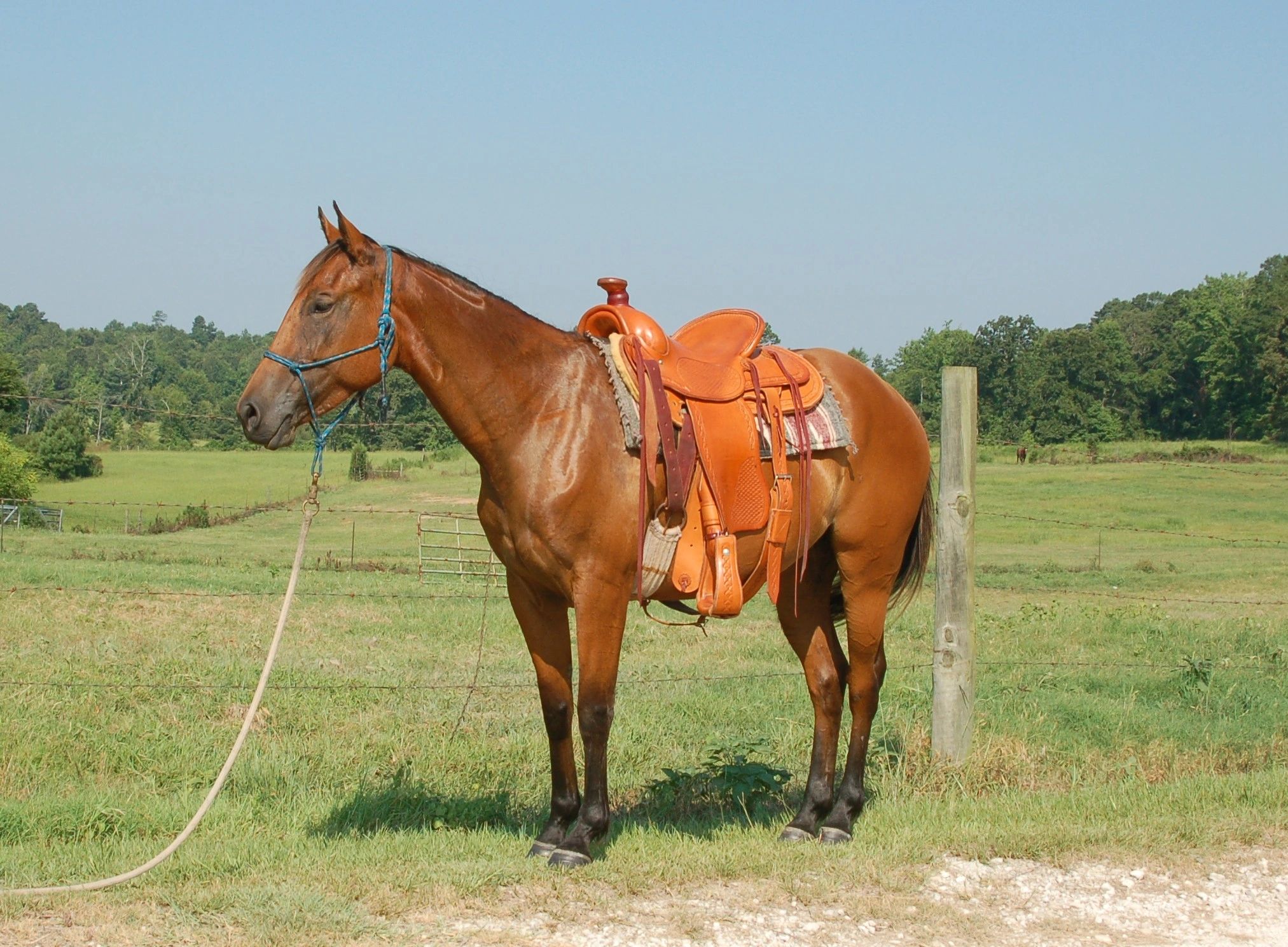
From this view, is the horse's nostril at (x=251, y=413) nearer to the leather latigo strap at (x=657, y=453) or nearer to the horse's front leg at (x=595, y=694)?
the horse's front leg at (x=595, y=694)

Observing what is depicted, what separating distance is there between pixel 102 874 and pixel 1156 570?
22.6 metres

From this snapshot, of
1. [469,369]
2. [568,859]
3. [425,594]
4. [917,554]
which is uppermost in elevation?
[469,369]

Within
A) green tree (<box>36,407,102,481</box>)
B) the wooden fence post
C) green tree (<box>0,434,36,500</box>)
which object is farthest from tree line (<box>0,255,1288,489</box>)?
the wooden fence post

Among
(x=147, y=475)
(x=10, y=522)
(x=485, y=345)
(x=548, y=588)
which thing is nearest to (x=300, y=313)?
(x=485, y=345)

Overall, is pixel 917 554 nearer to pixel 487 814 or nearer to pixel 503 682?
pixel 487 814

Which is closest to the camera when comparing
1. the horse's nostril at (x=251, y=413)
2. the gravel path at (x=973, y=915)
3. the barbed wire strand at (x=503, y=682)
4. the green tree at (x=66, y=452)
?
the gravel path at (x=973, y=915)

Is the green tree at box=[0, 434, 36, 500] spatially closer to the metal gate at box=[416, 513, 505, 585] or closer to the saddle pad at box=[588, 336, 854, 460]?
the metal gate at box=[416, 513, 505, 585]

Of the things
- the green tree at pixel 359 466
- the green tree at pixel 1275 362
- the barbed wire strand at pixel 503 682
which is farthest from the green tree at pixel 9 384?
the green tree at pixel 1275 362

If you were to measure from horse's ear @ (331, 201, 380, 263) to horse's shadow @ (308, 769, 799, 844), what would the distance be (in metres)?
2.47

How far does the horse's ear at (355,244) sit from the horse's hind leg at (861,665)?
8.64 ft

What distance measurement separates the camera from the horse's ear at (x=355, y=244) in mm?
4277

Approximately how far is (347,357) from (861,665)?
291 centimetres

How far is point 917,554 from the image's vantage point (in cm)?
602

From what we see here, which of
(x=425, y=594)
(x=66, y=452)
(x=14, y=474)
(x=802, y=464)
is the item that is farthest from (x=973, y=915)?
(x=66, y=452)
